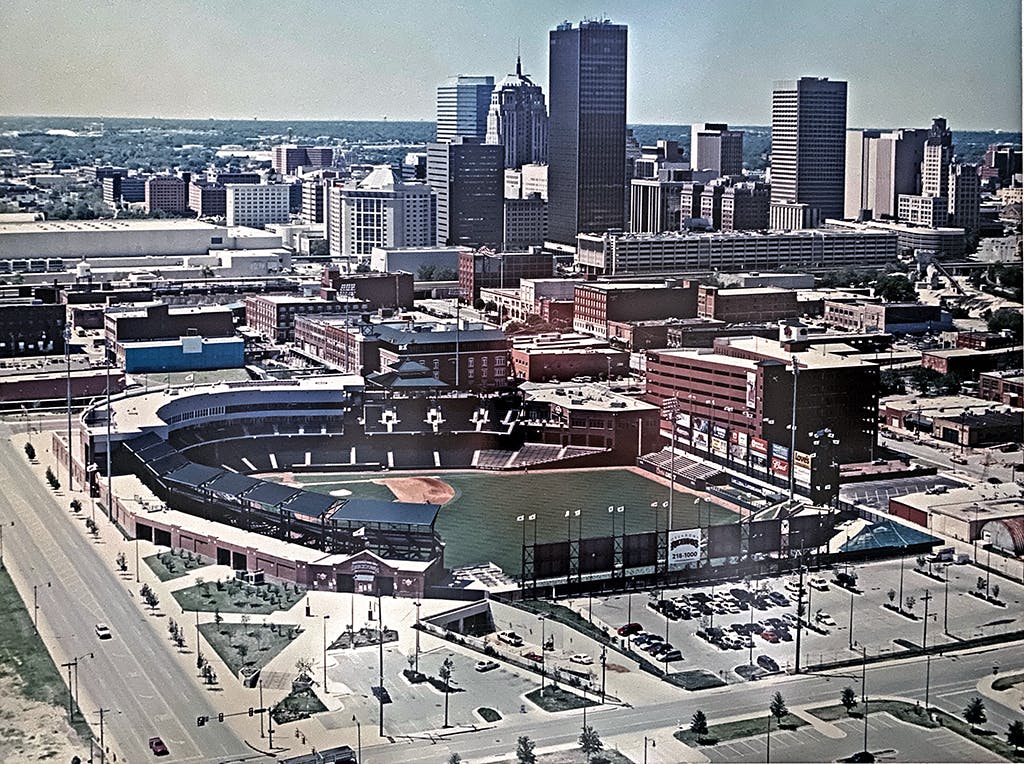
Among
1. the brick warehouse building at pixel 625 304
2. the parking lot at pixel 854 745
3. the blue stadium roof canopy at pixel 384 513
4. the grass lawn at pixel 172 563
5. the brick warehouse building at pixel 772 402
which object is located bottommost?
the parking lot at pixel 854 745

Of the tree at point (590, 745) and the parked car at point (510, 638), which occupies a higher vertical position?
the parked car at point (510, 638)

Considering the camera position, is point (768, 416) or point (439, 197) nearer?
point (768, 416)

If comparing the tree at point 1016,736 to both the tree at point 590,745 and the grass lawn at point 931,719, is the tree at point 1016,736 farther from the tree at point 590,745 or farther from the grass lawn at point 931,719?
the tree at point 590,745

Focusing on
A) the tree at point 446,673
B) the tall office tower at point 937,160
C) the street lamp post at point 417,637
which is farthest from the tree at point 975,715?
the tall office tower at point 937,160

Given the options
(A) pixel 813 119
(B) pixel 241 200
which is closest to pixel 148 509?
(A) pixel 813 119

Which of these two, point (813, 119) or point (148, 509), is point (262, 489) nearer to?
point (148, 509)

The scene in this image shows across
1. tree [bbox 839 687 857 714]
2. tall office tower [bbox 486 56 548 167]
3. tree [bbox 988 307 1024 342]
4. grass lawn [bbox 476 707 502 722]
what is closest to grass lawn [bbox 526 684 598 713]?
grass lawn [bbox 476 707 502 722]

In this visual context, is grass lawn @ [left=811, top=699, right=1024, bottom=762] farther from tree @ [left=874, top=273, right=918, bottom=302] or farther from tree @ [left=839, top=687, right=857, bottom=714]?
tree @ [left=874, top=273, right=918, bottom=302]
